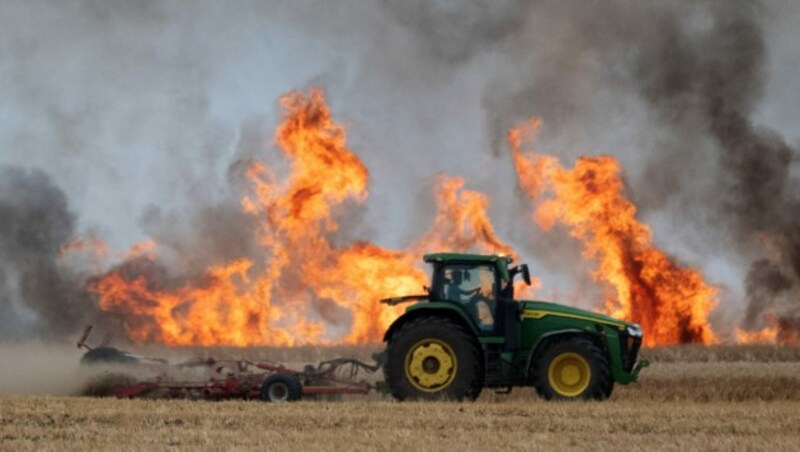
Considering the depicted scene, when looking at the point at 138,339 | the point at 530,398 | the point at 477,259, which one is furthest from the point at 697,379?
the point at 138,339

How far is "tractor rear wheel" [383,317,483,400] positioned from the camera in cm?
1811

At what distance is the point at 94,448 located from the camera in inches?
521

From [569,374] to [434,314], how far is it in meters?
2.36

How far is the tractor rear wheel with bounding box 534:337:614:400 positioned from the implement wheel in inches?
155

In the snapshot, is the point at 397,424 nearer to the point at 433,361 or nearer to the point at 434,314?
→ the point at 433,361

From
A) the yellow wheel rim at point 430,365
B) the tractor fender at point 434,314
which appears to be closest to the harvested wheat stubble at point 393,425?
the yellow wheel rim at point 430,365

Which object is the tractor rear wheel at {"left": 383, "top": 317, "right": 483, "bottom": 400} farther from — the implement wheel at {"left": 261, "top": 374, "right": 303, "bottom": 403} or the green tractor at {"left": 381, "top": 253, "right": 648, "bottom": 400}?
the implement wheel at {"left": 261, "top": 374, "right": 303, "bottom": 403}

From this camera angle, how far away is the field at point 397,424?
13.6 m

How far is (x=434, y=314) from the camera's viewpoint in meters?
18.6

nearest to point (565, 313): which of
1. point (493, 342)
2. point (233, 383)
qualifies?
point (493, 342)

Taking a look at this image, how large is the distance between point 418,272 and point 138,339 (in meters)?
11.1

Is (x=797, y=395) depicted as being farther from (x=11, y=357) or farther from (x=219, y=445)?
(x=11, y=357)

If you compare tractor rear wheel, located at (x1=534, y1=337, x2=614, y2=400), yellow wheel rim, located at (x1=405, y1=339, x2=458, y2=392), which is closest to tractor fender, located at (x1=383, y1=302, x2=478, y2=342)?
yellow wheel rim, located at (x1=405, y1=339, x2=458, y2=392)

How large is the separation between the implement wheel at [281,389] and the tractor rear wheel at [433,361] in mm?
1597
